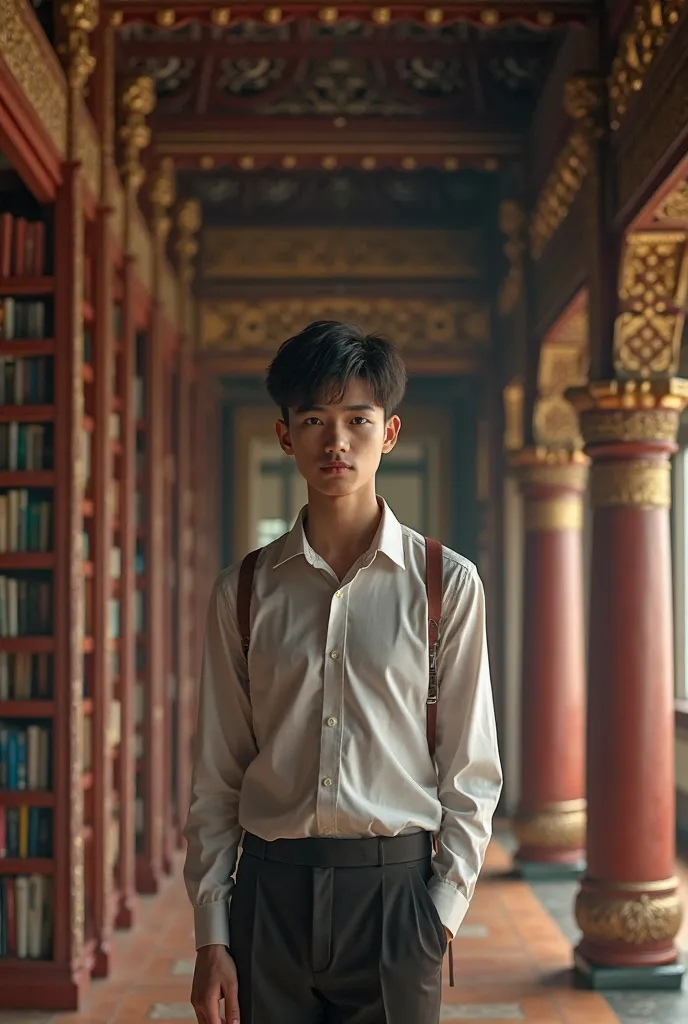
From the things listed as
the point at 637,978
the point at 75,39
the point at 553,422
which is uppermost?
the point at 75,39

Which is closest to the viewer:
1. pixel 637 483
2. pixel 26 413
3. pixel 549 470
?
pixel 26 413

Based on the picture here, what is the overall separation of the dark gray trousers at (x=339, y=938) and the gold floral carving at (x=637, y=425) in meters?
3.32

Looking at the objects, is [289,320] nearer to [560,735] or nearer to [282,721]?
[560,735]

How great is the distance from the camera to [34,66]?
14.1 feet

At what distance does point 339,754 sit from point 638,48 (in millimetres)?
3430

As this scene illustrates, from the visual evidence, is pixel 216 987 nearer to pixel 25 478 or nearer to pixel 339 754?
pixel 339 754

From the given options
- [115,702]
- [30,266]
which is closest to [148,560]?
[115,702]

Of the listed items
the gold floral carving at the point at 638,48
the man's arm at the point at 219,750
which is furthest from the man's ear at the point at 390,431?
the gold floral carving at the point at 638,48

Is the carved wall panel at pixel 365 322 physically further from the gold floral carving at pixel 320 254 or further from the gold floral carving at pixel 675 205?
the gold floral carving at pixel 675 205

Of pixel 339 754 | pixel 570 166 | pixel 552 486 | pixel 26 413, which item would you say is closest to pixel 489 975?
pixel 26 413

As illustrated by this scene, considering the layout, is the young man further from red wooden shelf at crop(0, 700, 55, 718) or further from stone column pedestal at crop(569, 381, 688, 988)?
stone column pedestal at crop(569, 381, 688, 988)

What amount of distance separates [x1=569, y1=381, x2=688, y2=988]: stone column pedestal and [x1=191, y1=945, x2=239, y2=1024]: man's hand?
3301 mm

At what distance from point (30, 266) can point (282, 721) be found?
3226mm

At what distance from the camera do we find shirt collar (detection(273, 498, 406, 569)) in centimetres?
209
